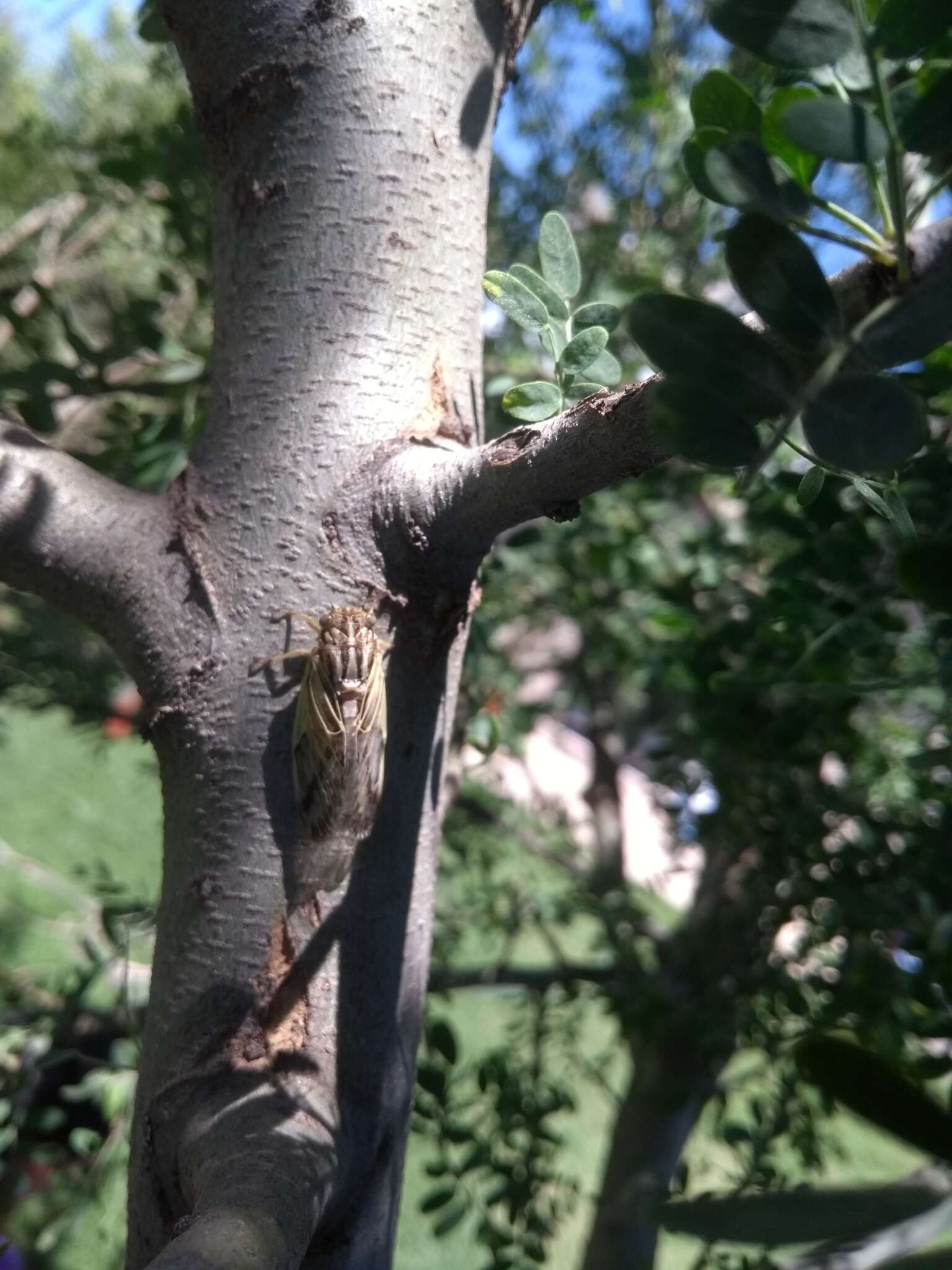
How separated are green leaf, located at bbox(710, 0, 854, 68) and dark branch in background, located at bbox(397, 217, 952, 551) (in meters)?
0.08

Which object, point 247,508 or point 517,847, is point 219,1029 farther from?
point 517,847

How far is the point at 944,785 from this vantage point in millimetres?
1012

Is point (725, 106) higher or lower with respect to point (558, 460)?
higher

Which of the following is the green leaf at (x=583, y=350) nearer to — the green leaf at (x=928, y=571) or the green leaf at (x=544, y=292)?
the green leaf at (x=544, y=292)

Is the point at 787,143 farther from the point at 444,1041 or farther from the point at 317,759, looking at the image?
the point at 444,1041

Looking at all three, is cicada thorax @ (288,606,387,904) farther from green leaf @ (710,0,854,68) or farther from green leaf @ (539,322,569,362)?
green leaf @ (710,0,854,68)

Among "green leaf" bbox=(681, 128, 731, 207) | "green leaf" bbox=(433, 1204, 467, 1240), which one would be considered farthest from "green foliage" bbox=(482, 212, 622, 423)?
"green leaf" bbox=(433, 1204, 467, 1240)

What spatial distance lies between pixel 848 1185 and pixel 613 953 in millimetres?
1093

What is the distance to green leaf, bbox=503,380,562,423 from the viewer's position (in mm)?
557

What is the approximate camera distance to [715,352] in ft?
1.08

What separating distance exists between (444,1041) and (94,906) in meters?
1.06

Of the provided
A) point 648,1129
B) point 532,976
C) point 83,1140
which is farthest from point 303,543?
point 648,1129

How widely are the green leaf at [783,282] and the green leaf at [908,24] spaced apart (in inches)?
4.4

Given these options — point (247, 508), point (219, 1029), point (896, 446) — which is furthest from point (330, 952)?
point (896, 446)
